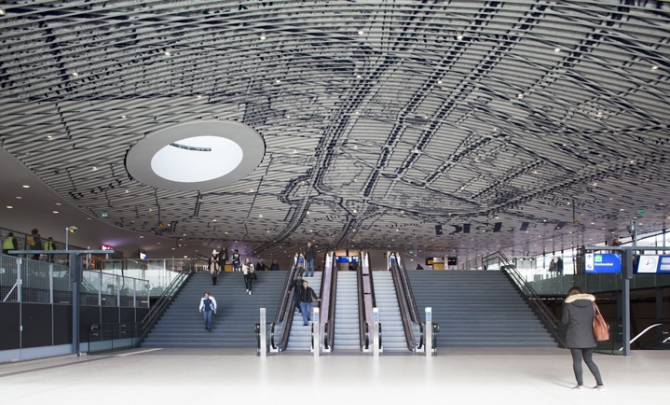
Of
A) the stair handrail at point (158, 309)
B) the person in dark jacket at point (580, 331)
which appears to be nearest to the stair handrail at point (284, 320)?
the stair handrail at point (158, 309)

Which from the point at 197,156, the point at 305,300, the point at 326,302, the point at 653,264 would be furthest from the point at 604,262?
the point at 197,156

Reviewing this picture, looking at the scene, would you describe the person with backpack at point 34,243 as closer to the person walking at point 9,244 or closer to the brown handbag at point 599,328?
the person walking at point 9,244

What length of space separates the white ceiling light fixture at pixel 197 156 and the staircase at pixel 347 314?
4.62 metres

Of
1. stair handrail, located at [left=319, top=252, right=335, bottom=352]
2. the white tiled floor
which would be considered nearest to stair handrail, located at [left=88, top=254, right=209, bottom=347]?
the white tiled floor

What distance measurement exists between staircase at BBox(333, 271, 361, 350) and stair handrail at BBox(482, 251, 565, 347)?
16.0 feet

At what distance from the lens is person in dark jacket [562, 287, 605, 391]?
26.7 ft

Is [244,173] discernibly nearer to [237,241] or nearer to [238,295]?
[238,295]

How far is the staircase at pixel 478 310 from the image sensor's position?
18.0m

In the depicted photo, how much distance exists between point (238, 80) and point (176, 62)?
5.43 ft

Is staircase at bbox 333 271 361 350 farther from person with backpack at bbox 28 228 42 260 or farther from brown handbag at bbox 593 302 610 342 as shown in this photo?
brown handbag at bbox 593 302 610 342

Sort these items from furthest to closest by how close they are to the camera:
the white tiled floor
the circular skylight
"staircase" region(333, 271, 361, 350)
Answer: the circular skylight → "staircase" region(333, 271, 361, 350) → the white tiled floor

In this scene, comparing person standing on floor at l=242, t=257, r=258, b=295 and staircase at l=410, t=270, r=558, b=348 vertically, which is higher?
person standing on floor at l=242, t=257, r=258, b=295

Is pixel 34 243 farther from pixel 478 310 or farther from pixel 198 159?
pixel 478 310

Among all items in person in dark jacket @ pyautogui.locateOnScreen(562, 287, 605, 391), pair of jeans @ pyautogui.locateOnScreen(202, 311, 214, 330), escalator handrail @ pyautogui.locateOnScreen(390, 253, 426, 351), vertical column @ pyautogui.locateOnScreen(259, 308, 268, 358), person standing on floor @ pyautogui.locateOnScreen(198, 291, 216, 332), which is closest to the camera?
person in dark jacket @ pyautogui.locateOnScreen(562, 287, 605, 391)
